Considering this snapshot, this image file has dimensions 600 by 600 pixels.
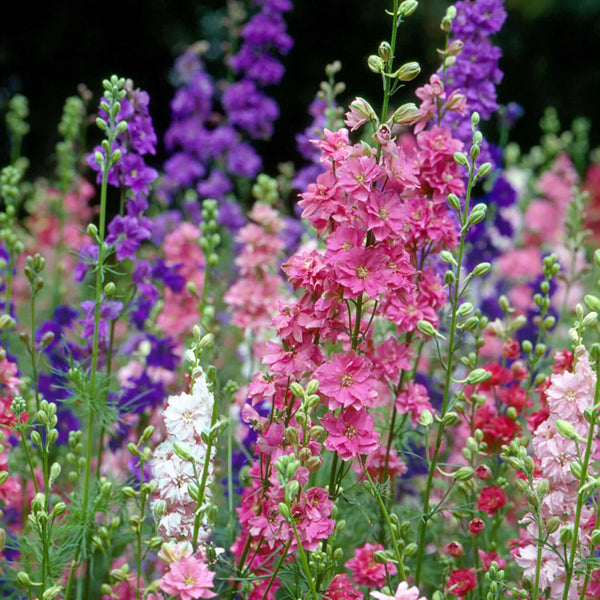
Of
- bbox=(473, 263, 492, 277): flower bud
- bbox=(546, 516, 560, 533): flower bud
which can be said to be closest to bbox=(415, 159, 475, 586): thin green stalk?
bbox=(473, 263, 492, 277): flower bud

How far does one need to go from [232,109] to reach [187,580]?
163 inches

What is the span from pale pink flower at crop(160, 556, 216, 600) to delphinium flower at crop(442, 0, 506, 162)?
6.44ft

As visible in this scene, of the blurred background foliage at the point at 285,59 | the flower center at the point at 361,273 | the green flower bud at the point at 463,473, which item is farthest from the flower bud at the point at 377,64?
the blurred background foliage at the point at 285,59

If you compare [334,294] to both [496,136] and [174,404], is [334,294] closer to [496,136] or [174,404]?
[174,404]

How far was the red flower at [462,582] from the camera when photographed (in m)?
2.48

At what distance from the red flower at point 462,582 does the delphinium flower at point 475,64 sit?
1.61 m

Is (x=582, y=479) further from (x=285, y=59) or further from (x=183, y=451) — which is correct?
(x=285, y=59)

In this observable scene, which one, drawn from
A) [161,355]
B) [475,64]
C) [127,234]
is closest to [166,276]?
[161,355]

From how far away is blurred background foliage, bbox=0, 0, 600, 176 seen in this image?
10266 mm

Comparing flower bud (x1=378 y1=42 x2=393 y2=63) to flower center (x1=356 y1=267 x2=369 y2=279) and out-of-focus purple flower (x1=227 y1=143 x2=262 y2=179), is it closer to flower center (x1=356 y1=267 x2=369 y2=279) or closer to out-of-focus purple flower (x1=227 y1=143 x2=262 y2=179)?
flower center (x1=356 y1=267 x2=369 y2=279)

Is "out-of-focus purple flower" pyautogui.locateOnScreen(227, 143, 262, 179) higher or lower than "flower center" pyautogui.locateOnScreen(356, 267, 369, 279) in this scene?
higher

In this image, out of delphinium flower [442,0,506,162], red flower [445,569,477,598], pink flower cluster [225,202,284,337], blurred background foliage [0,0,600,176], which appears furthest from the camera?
blurred background foliage [0,0,600,176]

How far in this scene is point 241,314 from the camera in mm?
4027

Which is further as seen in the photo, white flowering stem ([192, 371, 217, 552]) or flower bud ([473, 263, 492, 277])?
flower bud ([473, 263, 492, 277])
